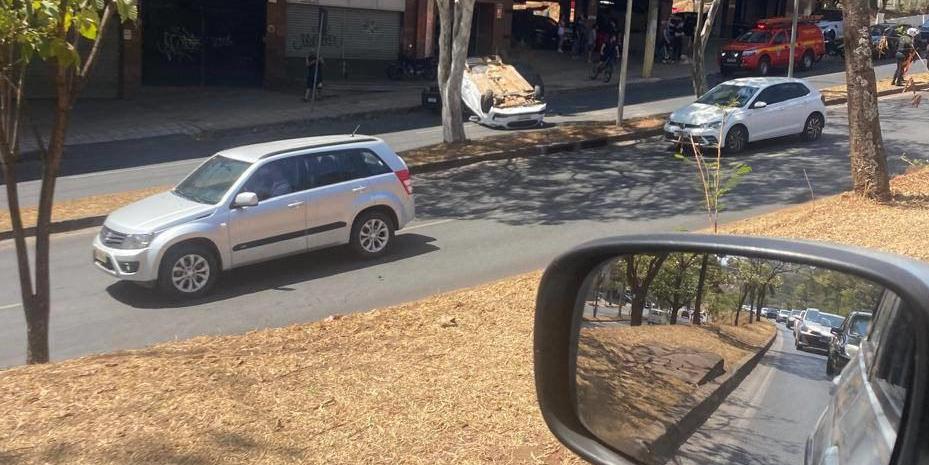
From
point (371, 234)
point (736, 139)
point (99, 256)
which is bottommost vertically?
point (99, 256)

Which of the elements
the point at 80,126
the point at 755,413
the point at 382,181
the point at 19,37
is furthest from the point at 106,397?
the point at 80,126

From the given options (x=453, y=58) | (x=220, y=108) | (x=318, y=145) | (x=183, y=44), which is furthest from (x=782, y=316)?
(x=183, y=44)

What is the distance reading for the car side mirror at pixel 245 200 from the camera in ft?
38.9

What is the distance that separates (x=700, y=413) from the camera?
2705 millimetres

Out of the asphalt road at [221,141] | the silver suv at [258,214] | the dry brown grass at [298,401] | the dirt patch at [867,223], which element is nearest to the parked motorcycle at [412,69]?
the asphalt road at [221,141]

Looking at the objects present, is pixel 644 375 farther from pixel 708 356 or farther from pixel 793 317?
pixel 793 317

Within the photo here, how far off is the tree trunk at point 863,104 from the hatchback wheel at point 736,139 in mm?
8075

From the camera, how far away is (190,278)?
1160 centimetres

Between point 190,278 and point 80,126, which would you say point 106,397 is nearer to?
point 190,278

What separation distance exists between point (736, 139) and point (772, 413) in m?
19.0

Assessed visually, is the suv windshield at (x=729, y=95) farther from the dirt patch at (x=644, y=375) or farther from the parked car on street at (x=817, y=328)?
the parked car on street at (x=817, y=328)

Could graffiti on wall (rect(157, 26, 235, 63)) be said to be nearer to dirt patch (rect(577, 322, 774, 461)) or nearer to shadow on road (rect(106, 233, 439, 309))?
shadow on road (rect(106, 233, 439, 309))

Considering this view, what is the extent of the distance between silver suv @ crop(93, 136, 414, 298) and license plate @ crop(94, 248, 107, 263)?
2cm

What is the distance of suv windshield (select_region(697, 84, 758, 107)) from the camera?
2064 centimetres
